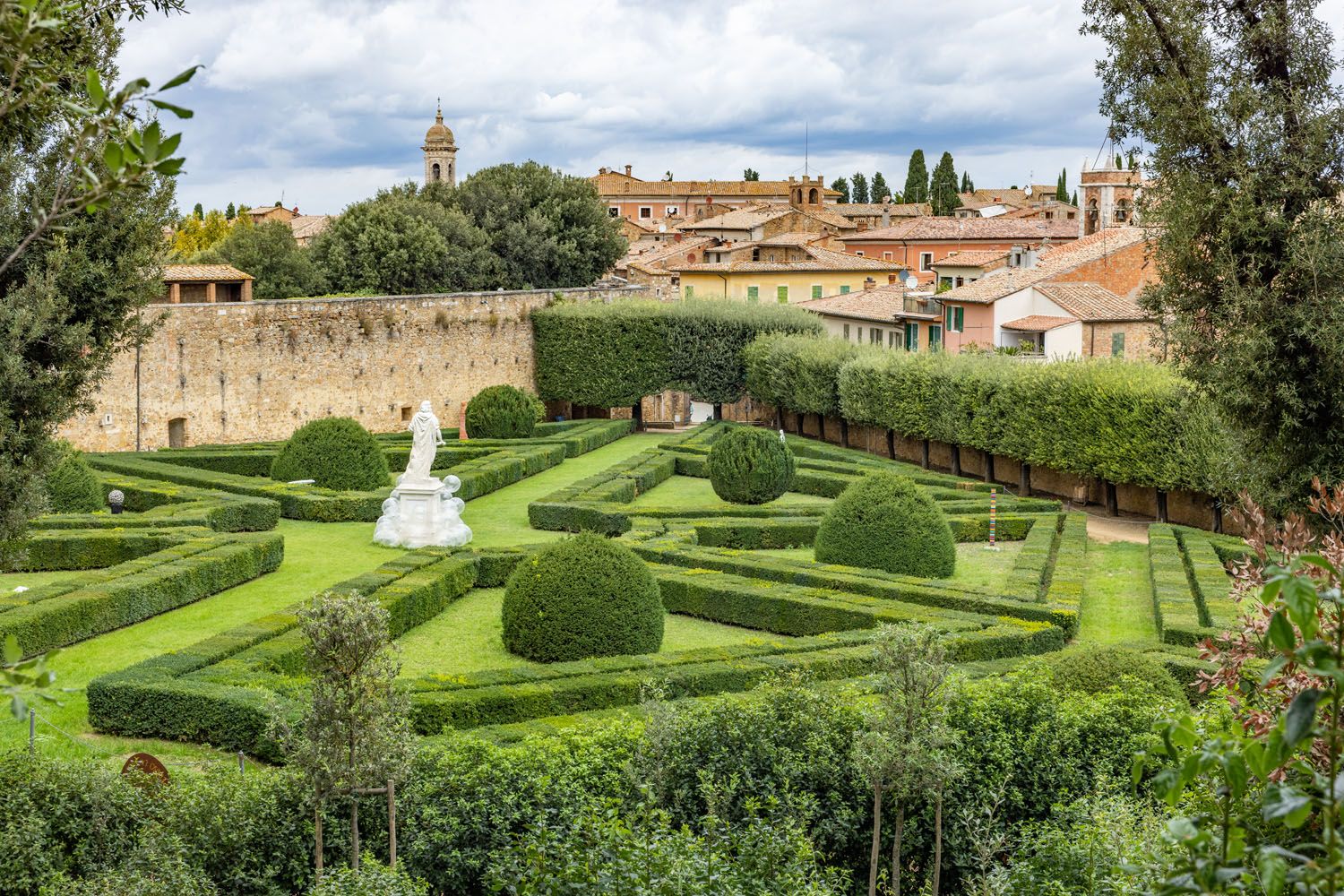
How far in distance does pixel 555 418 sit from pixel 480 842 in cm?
3010

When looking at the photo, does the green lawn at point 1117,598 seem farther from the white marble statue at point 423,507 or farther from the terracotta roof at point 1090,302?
the terracotta roof at point 1090,302

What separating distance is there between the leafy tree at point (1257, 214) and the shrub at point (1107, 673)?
1668 millimetres

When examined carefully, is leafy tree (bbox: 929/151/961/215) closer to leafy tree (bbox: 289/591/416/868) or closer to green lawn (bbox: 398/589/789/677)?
green lawn (bbox: 398/589/789/677)

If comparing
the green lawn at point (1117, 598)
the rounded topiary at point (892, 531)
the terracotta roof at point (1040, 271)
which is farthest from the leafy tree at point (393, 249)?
the rounded topiary at point (892, 531)

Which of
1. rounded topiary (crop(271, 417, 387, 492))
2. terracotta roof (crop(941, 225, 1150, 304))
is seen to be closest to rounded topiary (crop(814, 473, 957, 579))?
rounded topiary (crop(271, 417, 387, 492))

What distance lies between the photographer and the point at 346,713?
8148 mm

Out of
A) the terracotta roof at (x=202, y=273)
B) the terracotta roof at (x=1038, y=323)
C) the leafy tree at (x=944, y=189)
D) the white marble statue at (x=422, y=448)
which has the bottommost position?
the white marble statue at (x=422, y=448)

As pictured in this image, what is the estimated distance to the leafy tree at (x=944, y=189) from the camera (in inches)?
3428

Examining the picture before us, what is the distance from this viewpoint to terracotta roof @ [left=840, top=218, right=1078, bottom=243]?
57.3 m

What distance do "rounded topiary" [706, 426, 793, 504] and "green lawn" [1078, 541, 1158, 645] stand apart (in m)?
5.26

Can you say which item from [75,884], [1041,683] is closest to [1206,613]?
[1041,683]

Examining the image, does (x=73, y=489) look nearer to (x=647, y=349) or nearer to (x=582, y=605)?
(x=582, y=605)

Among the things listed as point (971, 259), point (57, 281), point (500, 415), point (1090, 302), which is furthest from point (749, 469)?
point (971, 259)

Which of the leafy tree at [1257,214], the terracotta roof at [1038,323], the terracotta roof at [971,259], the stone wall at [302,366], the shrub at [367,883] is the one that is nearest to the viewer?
the shrub at [367,883]
